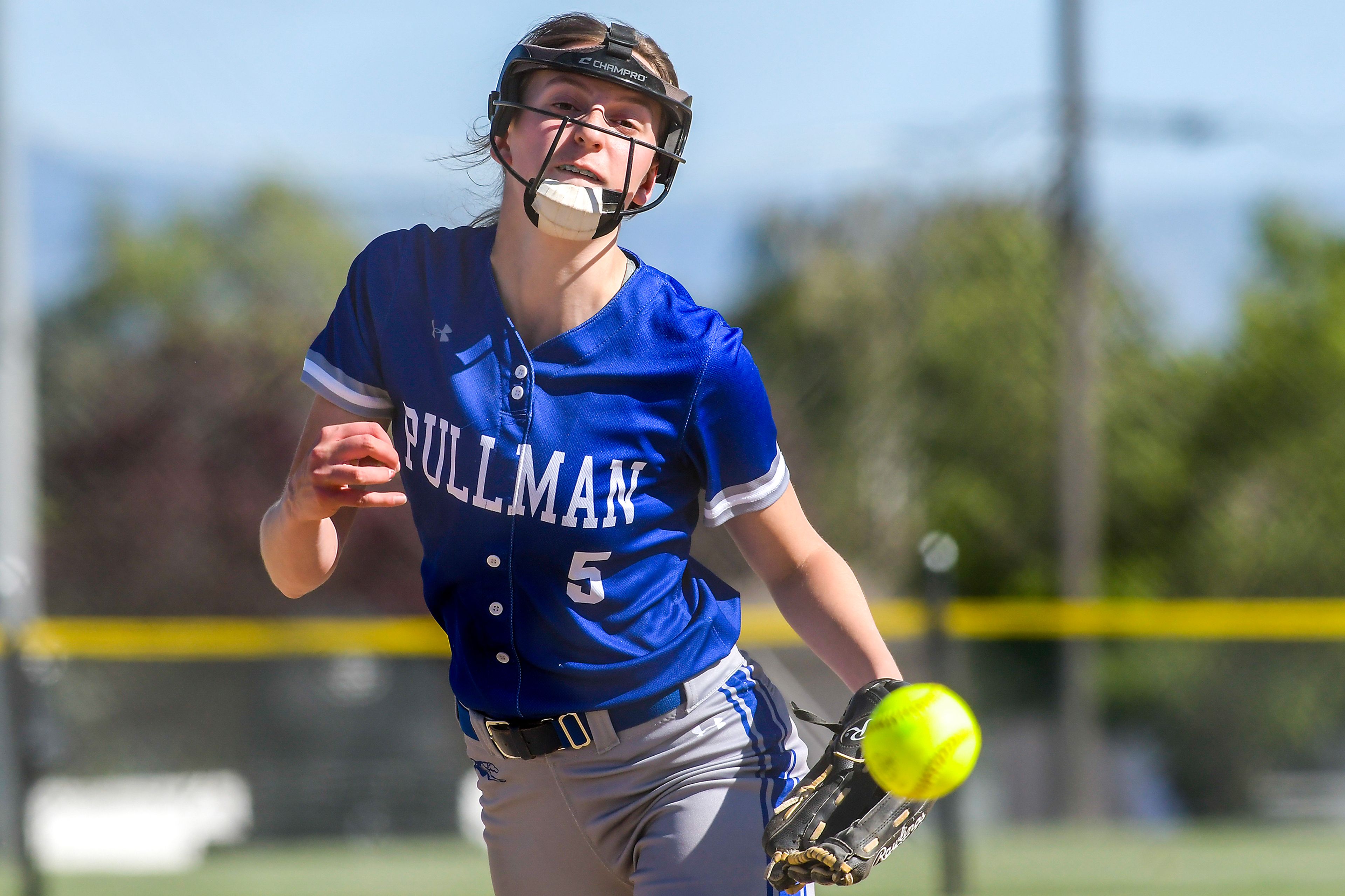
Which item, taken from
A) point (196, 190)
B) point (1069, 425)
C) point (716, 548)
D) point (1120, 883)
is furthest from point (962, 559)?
point (196, 190)

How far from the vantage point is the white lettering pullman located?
2.04m

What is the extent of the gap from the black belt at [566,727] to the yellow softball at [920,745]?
300 millimetres

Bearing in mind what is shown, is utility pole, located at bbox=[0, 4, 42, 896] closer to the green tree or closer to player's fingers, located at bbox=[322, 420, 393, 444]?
the green tree

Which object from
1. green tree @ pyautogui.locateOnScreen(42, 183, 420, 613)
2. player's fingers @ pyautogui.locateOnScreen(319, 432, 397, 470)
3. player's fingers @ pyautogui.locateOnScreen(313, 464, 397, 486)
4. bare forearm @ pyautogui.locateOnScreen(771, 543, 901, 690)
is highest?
player's fingers @ pyautogui.locateOnScreen(319, 432, 397, 470)

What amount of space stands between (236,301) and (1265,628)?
13.0m

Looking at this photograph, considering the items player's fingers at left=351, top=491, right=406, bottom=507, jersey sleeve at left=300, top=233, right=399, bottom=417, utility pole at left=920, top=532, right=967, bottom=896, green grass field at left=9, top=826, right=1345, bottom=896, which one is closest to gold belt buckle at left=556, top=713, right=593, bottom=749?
player's fingers at left=351, top=491, right=406, bottom=507

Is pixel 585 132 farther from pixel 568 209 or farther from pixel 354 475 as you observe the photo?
pixel 354 475

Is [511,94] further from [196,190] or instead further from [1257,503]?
[196,190]

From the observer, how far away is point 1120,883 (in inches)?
234

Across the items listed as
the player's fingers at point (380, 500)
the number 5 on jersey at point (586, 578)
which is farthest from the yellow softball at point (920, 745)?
the player's fingers at point (380, 500)

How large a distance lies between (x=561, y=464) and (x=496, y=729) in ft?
1.33

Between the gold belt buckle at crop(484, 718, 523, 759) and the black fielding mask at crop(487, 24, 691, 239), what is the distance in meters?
0.69

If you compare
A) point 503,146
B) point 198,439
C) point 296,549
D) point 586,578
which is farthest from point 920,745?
point 198,439

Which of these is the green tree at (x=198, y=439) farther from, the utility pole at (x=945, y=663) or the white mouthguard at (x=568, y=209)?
the white mouthguard at (x=568, y=209)
